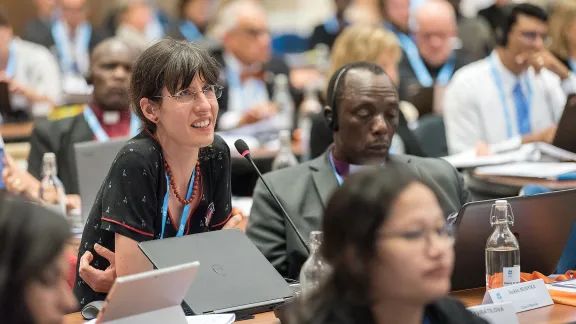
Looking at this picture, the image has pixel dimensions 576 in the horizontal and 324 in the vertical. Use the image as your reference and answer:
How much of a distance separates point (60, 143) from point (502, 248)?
2.69 m

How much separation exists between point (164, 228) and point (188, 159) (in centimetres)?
21

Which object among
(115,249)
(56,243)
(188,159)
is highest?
(56,243)

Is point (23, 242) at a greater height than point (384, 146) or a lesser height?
greater

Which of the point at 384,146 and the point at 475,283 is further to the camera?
the point at 384,146

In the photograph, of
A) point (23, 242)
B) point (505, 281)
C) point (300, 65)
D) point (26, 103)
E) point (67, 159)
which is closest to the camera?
→ point (23, 242)

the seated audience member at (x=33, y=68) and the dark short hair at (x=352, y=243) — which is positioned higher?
the dark short hair at (x=352, y=243)

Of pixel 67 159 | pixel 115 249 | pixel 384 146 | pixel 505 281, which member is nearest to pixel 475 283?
pixel 505 281

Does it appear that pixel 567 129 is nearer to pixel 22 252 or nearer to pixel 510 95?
pixel 510 95

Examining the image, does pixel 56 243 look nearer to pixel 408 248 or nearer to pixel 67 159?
pixel 408 248

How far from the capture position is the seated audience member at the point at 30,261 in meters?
1.60

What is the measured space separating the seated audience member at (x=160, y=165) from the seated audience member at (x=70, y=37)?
663 cm

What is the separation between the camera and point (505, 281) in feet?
8.95

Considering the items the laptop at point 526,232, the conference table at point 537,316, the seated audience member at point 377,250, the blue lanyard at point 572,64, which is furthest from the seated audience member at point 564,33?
the seated audience member at point 377,250

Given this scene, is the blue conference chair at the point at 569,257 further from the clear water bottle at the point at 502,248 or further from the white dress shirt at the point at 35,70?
the white dress shirt at the point at 35,70
